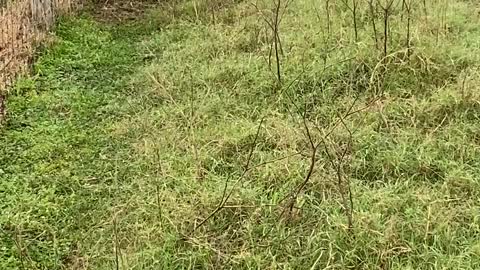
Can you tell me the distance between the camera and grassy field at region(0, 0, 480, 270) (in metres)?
2.95


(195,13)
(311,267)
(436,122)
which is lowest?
(311,267)

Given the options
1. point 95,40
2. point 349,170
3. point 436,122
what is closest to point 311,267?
point 349,170

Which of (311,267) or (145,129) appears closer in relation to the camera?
(311,267)

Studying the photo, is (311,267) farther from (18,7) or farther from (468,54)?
(18,7)

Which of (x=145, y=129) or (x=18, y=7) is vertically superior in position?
(x=18, y=7)

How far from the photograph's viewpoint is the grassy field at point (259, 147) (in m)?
2.95

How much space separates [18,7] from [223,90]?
2.15 meters

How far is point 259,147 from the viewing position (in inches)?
147

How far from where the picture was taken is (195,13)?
20.2ft

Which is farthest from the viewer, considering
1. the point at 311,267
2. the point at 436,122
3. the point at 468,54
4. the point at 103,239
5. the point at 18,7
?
the point at 18,7

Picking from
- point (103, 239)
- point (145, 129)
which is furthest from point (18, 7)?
point (103, 239)

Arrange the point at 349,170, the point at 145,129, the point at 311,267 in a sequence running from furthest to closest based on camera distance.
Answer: the point at 145,129, the point at 349,170, the point at 311,267

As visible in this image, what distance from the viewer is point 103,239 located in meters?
3.10

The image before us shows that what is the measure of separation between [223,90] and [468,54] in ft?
5.78
